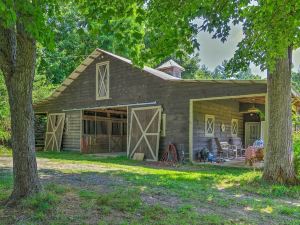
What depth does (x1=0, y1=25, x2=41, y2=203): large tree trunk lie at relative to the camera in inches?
181

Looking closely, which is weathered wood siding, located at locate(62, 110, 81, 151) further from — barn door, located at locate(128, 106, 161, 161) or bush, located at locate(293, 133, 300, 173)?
bush, located at locate(293, 133, 300, 173)

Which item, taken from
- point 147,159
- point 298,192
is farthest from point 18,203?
point 147,159

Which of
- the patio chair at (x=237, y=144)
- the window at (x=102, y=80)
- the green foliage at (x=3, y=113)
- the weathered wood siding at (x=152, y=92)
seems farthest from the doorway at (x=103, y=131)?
the patio chair at (x=237, y=144)

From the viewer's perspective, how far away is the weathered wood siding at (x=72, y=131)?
17844mm

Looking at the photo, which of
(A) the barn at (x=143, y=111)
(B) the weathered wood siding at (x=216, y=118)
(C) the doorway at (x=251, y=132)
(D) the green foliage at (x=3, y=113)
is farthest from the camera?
(C) the doorway at (x=251, y=132)

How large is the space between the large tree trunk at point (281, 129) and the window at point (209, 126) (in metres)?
6.64

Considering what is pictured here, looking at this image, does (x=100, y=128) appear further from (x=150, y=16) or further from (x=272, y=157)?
(x=150, y=16)

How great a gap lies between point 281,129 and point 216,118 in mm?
7673

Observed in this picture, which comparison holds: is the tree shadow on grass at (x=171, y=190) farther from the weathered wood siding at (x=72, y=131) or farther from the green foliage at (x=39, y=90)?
the green foliage at (x=39, y=90)

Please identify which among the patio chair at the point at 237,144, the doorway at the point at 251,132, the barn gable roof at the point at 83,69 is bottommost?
the patio chair at the point at 237,144

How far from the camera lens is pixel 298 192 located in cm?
712

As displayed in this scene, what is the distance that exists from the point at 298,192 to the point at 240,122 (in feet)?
37.6

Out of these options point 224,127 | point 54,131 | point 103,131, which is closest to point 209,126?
point 224,127

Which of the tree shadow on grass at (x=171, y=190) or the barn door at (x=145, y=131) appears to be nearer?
the tree shadow on grass at (x=171, y=190)
